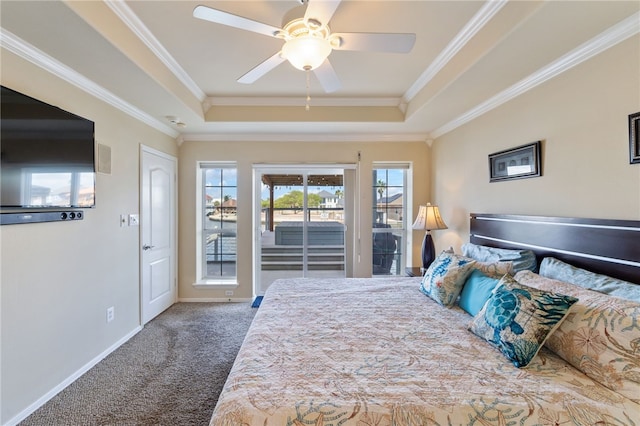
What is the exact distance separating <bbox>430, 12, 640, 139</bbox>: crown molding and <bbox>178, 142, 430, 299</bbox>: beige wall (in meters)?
1.27

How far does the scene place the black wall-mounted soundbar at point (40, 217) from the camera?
1698 mm

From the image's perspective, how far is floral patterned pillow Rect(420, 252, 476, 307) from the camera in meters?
2.03

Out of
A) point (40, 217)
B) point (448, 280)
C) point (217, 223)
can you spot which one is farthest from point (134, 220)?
point (448, 280)

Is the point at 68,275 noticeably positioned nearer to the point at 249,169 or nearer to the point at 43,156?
the point at 43,156

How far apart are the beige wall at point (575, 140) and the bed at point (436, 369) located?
0.20 m

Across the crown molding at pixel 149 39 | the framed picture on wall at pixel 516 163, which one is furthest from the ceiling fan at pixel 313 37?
the framed picture on wall at pixel 516 163

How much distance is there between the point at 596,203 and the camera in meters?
1.71

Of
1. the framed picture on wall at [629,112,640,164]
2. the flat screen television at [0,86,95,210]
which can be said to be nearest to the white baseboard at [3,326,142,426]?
the flat screen television at [0,86,95,210]

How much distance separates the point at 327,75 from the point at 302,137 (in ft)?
6.64

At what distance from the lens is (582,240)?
1.74 meters

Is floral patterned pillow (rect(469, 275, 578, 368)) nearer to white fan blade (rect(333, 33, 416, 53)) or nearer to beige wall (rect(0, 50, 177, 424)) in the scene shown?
white fan blade (rect(333, 33, 416, 53))

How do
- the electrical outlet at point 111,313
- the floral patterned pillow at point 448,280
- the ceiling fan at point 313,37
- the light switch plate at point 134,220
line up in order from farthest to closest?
1. the light switch plate at point 134,220
2. the electrical outlet at point 111,313
3. the floral patterned pillow at point 448,280
4. the ceiling fan at point 313,37

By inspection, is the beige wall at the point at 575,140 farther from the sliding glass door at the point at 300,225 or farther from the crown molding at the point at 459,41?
the sliding glass door at the point at 300,225

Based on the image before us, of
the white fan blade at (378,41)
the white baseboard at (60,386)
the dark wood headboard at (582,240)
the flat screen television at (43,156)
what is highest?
the white fan blade at (378,41)
